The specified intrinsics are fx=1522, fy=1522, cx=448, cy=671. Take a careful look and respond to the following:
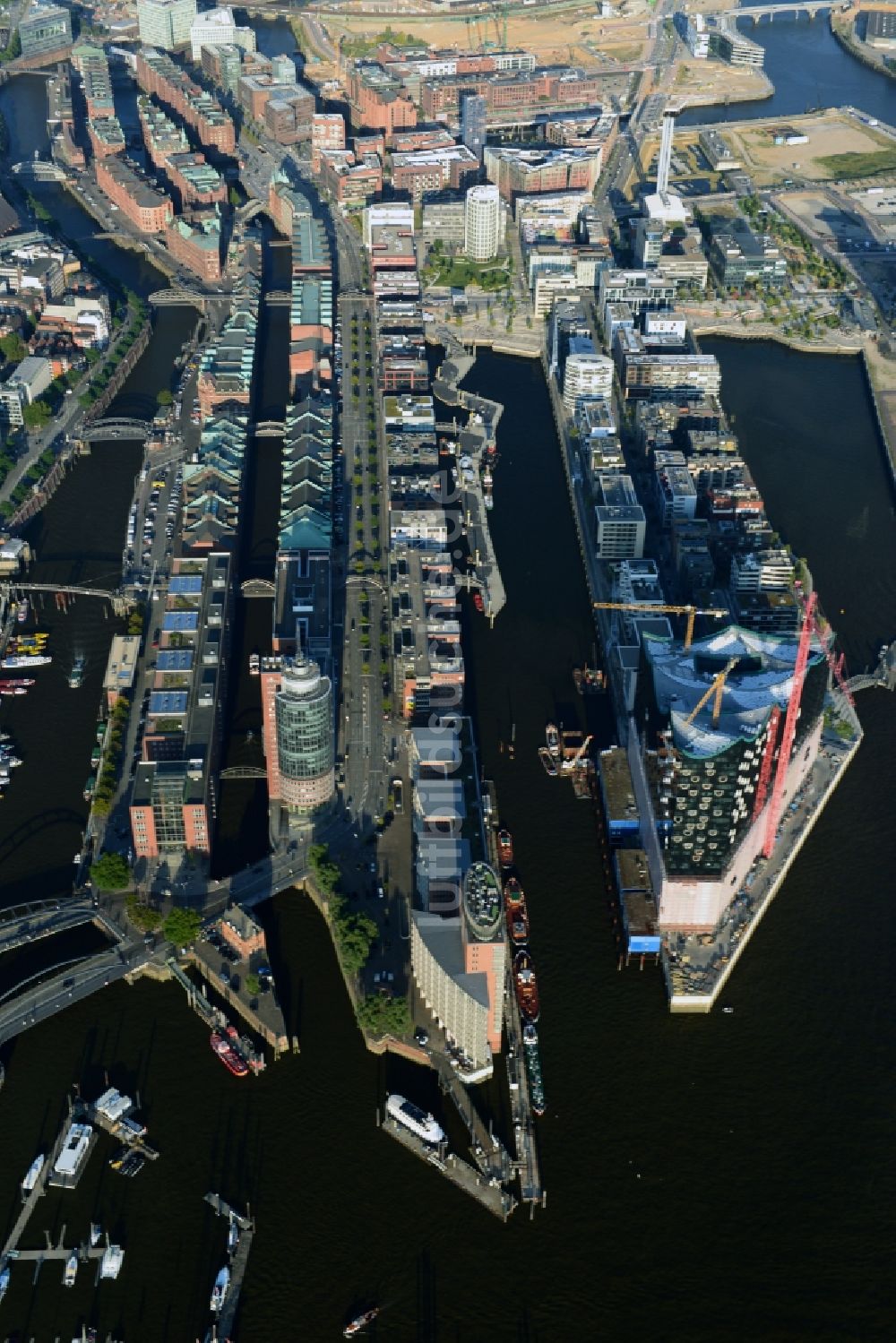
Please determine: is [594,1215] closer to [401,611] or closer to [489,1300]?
[489,1300]

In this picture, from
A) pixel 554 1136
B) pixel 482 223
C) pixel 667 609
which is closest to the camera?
pixel 554 1136

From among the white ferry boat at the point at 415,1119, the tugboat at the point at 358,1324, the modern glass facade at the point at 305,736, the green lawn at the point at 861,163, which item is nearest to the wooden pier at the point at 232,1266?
the tugboat at the point at 358,1324

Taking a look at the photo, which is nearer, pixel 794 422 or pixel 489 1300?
pixel 489 1300

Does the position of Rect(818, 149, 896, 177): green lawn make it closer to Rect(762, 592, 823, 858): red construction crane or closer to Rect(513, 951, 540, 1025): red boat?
Rect(762, 592, 823, 858): red construction crane

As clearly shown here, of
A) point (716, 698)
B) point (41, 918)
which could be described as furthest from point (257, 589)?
point (716, 698)

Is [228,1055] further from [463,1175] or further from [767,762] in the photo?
[767,762]

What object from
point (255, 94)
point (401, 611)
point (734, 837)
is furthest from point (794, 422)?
point (255, 94)
